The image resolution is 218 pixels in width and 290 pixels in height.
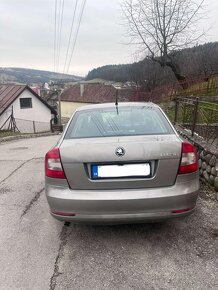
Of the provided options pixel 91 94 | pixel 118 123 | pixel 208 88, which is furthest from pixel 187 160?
pixel 91 94

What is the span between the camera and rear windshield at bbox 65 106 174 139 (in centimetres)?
341

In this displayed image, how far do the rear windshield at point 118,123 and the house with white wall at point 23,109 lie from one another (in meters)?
27.0

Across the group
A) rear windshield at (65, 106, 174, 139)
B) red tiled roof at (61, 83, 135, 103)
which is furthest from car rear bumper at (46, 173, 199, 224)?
red tiled roof at (61, 83, 135, 103)

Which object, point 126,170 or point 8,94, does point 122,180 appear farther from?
point 8,94

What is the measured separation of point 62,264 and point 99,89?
185 ft

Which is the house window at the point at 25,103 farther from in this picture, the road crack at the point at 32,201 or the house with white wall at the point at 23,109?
the road crack at the point at 32,201

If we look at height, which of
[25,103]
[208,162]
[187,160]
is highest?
[187,160]

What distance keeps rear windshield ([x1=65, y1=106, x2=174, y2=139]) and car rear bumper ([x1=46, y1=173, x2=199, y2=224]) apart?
691 mm

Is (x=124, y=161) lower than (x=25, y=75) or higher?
lower

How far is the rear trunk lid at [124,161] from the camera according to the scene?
2887 millimetres

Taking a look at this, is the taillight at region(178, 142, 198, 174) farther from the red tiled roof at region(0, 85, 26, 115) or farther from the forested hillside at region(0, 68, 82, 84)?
the forested hillside at region(0, 68, 82, 84)

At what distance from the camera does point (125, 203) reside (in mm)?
2848

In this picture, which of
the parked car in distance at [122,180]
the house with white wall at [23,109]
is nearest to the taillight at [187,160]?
the parked car in distance at [122,180]

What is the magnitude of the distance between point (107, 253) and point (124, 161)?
972 mm
